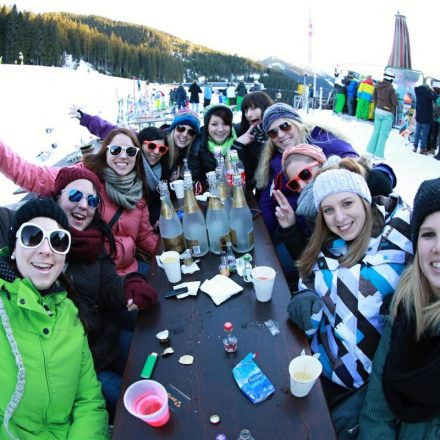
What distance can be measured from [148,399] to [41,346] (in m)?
0.55

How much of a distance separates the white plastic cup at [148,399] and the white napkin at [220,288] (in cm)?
59

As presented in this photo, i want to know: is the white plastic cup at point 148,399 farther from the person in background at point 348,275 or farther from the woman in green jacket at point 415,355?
the woman in green jacket at point 415,355

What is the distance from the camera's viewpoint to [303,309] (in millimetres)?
1464

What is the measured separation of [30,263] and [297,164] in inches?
71.6

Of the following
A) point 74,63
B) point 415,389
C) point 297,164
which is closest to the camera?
point 415,389

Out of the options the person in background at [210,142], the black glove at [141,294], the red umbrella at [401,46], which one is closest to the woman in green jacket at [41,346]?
the black glove at [141,294]

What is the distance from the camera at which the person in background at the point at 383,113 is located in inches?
301


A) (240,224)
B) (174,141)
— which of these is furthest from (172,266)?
(174,141)

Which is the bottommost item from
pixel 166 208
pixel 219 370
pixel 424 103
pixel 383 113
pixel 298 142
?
pixel 219 370

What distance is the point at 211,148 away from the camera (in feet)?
12.5

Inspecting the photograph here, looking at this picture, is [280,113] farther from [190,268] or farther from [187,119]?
[190,268]

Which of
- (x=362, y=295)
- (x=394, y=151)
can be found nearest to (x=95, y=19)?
(x=394, y=151)

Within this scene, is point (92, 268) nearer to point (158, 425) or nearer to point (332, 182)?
point (158, 425)

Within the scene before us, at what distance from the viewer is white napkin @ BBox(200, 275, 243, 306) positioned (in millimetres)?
1711
